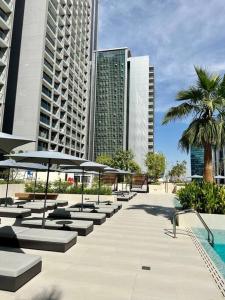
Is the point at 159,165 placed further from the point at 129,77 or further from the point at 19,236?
the point at 19,236

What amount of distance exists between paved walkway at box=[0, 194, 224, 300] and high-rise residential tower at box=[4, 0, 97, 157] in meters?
43.1

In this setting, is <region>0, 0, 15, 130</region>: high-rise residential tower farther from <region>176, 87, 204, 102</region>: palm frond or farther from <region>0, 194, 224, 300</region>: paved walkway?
<region>0, 194, 224, 300</region>: paved walkway

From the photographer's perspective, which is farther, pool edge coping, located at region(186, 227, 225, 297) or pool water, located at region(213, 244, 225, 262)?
pool water, located at region(213, 244, 225, 262)

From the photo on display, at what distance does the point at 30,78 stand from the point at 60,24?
18.7 metres

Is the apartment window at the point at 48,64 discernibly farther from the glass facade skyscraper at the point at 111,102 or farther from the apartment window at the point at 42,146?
the glass facade skyscraper at the point at 111,102

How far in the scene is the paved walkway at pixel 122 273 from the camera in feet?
15.8

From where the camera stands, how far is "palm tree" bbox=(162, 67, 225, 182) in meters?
12.2

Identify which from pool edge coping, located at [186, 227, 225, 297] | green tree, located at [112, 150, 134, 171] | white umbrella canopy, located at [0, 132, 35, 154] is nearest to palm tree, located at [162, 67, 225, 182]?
pool edge coping, located at [186, 227, 225, 297]

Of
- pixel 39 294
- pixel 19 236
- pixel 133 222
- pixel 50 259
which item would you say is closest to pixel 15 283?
pixel 39 294

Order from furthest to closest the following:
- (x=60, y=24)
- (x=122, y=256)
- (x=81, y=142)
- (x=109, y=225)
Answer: (x=81, y=142), (x=60, y=24), (x=109, y=225), (x=122, y=256)

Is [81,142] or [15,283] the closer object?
[15,283]

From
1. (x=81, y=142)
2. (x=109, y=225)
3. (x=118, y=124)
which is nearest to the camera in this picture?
(x=109, y=225)

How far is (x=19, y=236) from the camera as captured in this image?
7.20m

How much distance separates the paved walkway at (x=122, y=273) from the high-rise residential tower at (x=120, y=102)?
99.5 m
